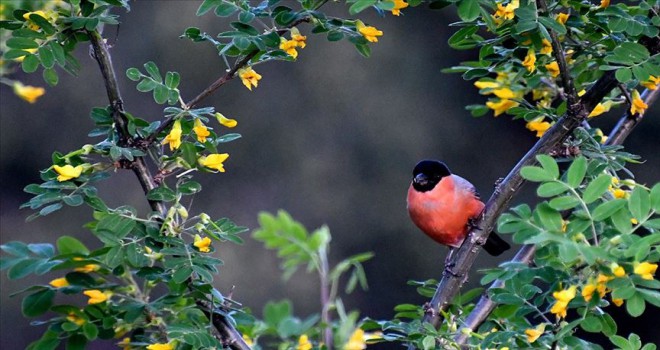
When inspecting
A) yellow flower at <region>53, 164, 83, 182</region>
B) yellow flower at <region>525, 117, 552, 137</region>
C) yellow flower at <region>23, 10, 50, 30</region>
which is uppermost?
yellow flower at <region>23, 10, 50, 30</region>

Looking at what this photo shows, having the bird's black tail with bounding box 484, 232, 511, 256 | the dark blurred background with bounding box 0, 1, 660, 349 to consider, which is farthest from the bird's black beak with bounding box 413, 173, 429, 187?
the dark blurred background with bounding box 0, 1, 660, 349

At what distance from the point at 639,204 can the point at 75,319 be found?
119 cm

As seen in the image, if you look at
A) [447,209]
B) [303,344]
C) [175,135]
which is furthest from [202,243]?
[447,209]

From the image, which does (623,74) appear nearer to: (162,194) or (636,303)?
(636,303)

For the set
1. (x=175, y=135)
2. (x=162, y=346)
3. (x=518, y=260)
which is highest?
(x=175, y=135)

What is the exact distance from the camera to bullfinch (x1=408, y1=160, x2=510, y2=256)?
10.9 feet

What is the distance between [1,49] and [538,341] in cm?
139

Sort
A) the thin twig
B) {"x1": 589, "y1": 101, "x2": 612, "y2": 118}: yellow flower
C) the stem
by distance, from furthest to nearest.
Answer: {"x1": 589, "y1": 101, "x2": 612, "y2": 118}: yellow flower → the thin twig → the stem

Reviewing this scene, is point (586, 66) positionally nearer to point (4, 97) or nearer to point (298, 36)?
point (298, 36)

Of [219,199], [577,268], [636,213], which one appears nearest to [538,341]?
[577,268]

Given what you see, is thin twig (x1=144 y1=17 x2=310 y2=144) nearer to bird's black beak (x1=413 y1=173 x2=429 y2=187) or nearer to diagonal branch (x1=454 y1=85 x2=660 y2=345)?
diagonal branch (x1=454 y1=85 x2=660 y2=345)

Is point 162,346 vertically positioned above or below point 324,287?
below

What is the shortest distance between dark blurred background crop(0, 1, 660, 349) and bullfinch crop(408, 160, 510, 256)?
5.79m

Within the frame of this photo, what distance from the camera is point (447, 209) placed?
3314mm
